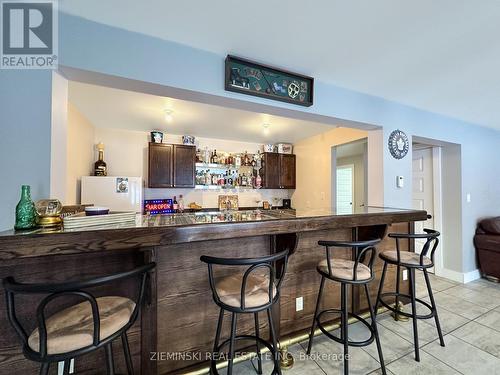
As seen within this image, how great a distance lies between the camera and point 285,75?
6.36 feet

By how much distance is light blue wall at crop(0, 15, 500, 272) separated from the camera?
4.56 feet

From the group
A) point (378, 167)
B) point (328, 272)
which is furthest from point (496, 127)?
point (328, 272)

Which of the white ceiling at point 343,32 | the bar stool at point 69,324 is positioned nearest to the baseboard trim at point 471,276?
the white ceiling at point 343,32

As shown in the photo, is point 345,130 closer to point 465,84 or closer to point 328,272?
point 465,84

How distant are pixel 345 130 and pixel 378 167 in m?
1.08

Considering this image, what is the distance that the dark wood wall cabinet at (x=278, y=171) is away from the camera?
4.55 meters

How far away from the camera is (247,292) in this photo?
4.03 ft

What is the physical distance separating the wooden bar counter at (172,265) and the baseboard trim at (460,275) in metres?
2.22

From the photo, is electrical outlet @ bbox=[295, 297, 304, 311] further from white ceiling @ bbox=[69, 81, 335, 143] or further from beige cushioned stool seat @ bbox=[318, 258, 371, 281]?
white ceiling @ bbox=[69, 81, 335, 143]

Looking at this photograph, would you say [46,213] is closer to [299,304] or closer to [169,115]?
[299,304]

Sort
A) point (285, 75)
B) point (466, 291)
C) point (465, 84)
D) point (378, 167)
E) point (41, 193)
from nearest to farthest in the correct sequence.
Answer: point (41, 193) → point (285, 75) → point (465, 84) → point (378, 167) → point (466, 291)

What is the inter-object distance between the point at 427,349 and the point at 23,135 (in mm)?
3267

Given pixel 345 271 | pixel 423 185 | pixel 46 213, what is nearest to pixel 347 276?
pixel 345 271

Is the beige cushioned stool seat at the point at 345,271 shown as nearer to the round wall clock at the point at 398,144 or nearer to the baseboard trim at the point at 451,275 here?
the round wall clock at the point at 398,144
